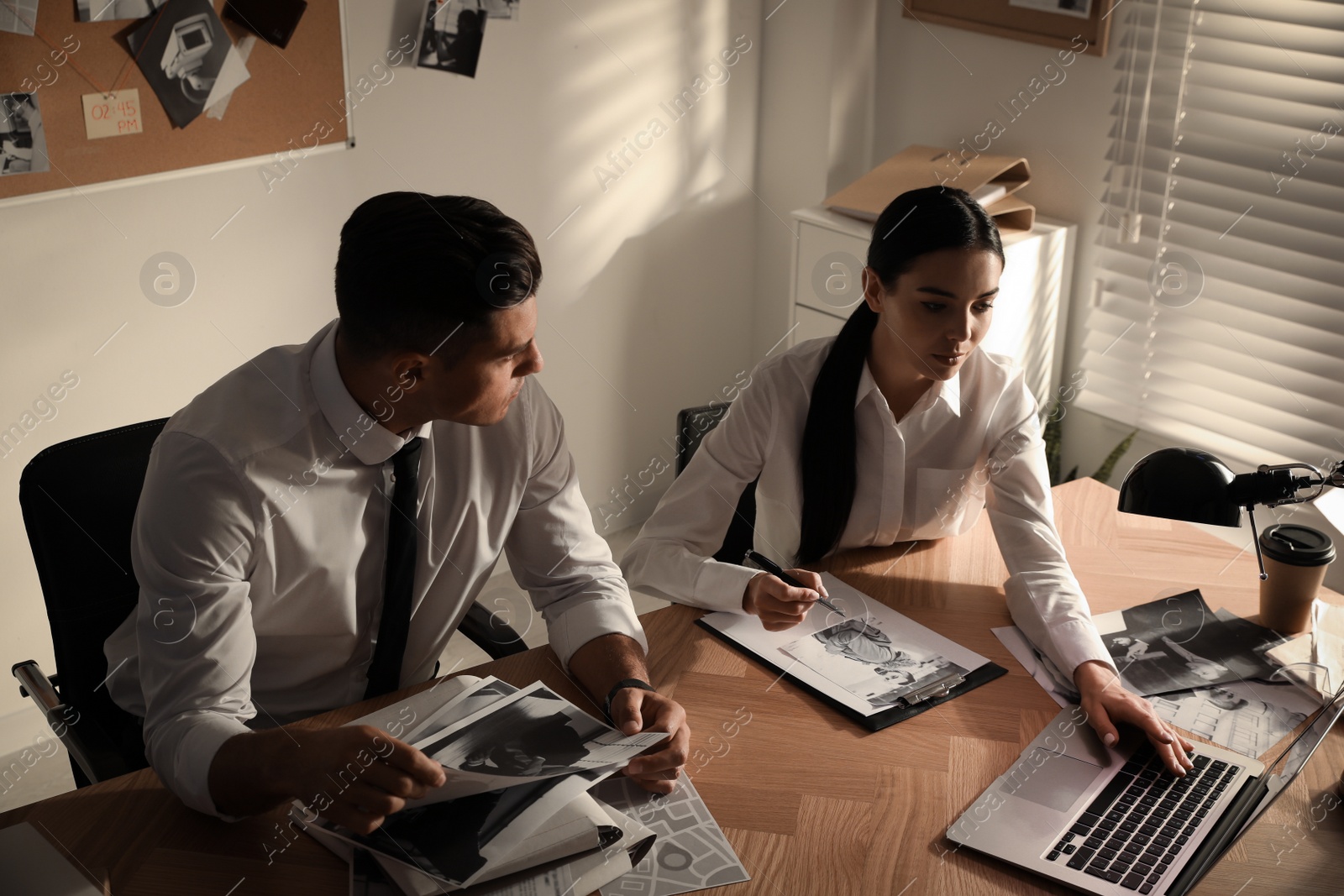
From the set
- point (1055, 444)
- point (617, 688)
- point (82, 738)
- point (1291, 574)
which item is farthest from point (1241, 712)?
point (1055, 444)

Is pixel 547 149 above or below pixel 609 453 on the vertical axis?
above

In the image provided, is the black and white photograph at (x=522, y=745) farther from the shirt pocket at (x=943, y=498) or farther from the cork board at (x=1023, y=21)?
the cork board at (x=1023, y=21)

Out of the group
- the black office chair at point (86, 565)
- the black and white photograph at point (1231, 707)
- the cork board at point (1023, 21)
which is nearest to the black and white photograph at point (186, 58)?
the black office chair at point (86, 565)

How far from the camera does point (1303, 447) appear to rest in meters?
2.64

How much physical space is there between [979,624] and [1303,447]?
1.42m

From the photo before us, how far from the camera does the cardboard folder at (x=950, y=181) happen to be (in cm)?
291

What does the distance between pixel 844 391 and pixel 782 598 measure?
46cm

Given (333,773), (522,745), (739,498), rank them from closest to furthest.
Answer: (333,773) → (522,745) → (739,498)

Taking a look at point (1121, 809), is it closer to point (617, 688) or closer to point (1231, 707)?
point (1231, 707)

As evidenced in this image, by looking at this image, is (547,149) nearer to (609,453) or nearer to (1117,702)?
(609,453)

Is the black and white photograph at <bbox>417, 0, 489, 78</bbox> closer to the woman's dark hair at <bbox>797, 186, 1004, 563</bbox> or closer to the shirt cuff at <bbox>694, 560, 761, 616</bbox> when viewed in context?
the woman's dark hair at <bbox>797, 186, 1004, 563</bbox>

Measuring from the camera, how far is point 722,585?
5.54 feet

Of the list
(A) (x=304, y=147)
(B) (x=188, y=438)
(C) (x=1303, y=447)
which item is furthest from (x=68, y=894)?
(C) (x=1303, y=447)

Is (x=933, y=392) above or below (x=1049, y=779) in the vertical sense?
above
